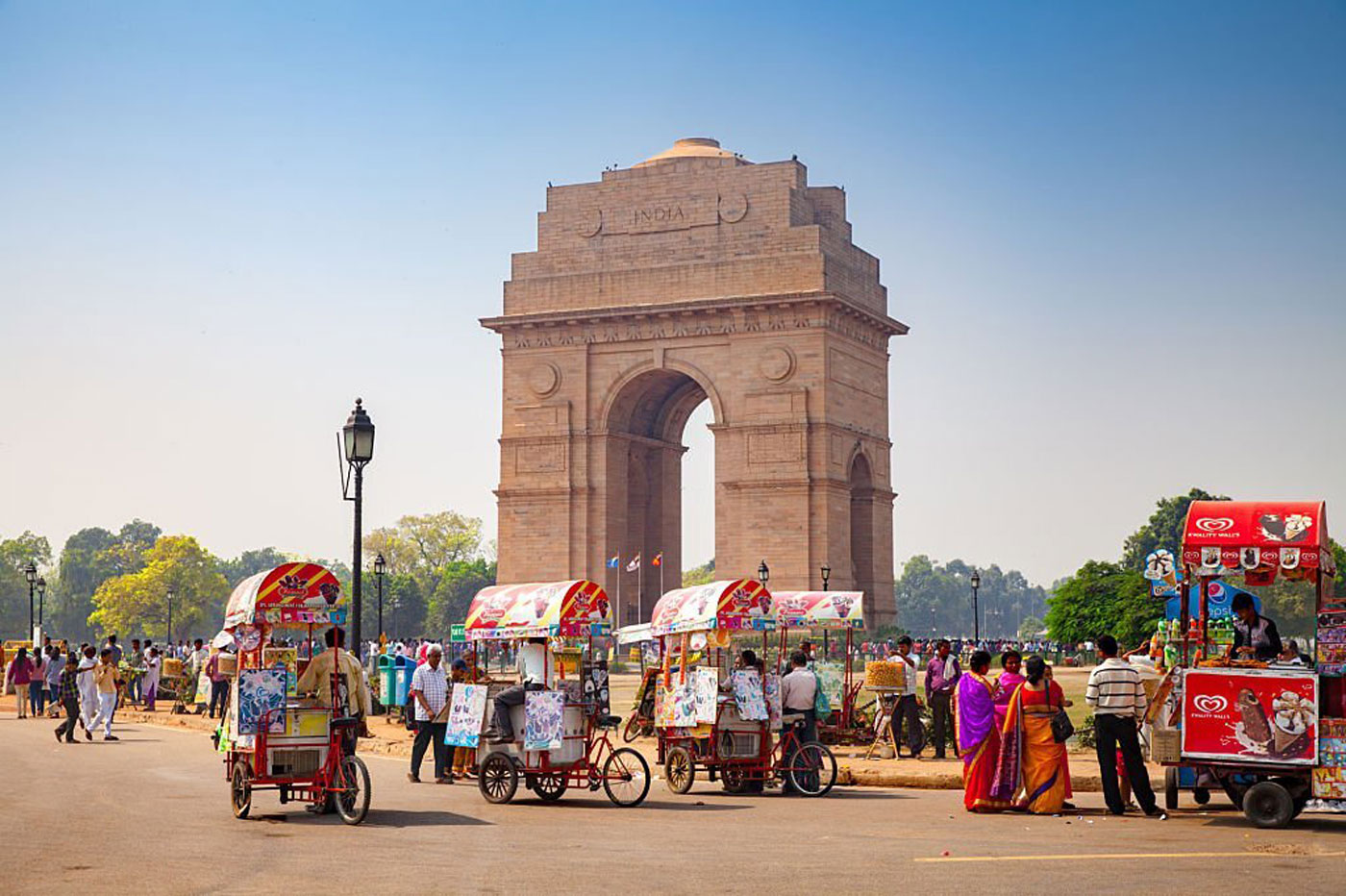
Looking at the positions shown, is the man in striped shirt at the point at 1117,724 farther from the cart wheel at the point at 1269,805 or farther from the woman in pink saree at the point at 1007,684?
the cart wheel at the point at 1269,805

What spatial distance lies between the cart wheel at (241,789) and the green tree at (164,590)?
89723 millimetres

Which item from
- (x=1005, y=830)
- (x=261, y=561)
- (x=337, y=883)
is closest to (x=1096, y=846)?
(x=1005, y=830)

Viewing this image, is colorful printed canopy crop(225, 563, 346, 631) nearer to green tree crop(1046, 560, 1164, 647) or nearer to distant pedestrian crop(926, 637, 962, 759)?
distant pedestrian crop(926, 637, 962, 759)

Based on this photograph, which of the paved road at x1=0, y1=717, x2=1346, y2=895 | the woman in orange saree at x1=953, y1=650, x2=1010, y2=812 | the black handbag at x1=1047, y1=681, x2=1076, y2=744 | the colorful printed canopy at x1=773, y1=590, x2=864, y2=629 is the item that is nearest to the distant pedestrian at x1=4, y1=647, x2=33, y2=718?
the colorful printed canopy at x1=773, y1=590, x2=864, y2=629

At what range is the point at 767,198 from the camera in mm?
53594

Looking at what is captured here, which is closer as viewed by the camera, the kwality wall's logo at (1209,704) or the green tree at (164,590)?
the kwality wall's logo at (1209,704)

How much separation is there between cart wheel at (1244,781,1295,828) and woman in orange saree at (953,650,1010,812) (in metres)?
2.20

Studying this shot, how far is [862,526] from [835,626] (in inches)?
1240

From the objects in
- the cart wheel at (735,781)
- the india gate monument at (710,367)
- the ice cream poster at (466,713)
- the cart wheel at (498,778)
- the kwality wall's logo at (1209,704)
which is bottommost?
the cart wheel at (735,781)

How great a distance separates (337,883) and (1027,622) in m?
188

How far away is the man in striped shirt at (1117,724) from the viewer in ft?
50.9

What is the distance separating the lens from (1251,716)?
14.7m

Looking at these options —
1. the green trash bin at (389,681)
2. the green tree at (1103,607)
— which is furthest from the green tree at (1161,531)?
the green trash bin at (389,681)

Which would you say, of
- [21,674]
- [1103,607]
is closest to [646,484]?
[1103,607]
